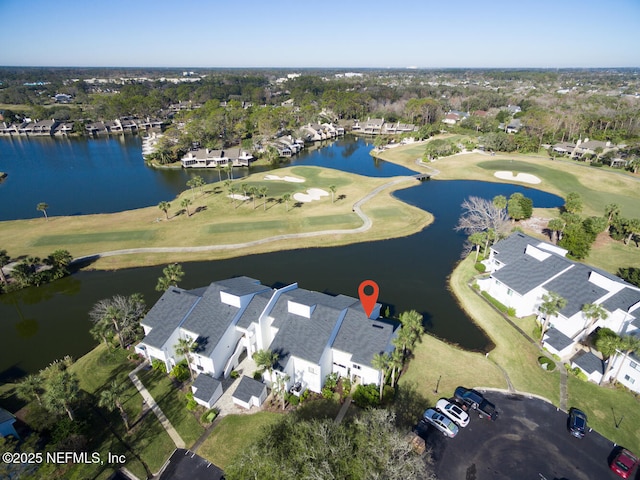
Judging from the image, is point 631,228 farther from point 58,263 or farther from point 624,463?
point 58,263

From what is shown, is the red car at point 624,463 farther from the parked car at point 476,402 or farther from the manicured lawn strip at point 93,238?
the manicured lawn strip at point 93,238

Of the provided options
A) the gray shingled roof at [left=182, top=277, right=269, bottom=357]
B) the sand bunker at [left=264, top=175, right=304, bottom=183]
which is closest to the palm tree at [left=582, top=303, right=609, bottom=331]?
the gray shingled roof at [left=182, top=277, right=269, bottom=357]

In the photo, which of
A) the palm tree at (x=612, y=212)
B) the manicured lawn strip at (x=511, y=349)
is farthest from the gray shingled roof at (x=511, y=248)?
the palm tree at (x=612, y=212)

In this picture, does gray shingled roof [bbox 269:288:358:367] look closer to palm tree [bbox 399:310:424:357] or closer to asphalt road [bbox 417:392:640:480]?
palm tree [bbox 399:310:424:357]

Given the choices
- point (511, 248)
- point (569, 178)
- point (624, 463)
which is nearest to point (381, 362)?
point (624, 463)

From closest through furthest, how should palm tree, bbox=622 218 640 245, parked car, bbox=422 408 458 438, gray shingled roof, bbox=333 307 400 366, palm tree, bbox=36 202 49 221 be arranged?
1. parked car, bbox=422 408 458 438
2. gray shingled roof, bbox=333 307 400 366
3. palm tree, bbox=622 218 640 245
4. palm tree, bbox=36 202 49 221

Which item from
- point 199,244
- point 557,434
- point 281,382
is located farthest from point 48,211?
point 557,434
